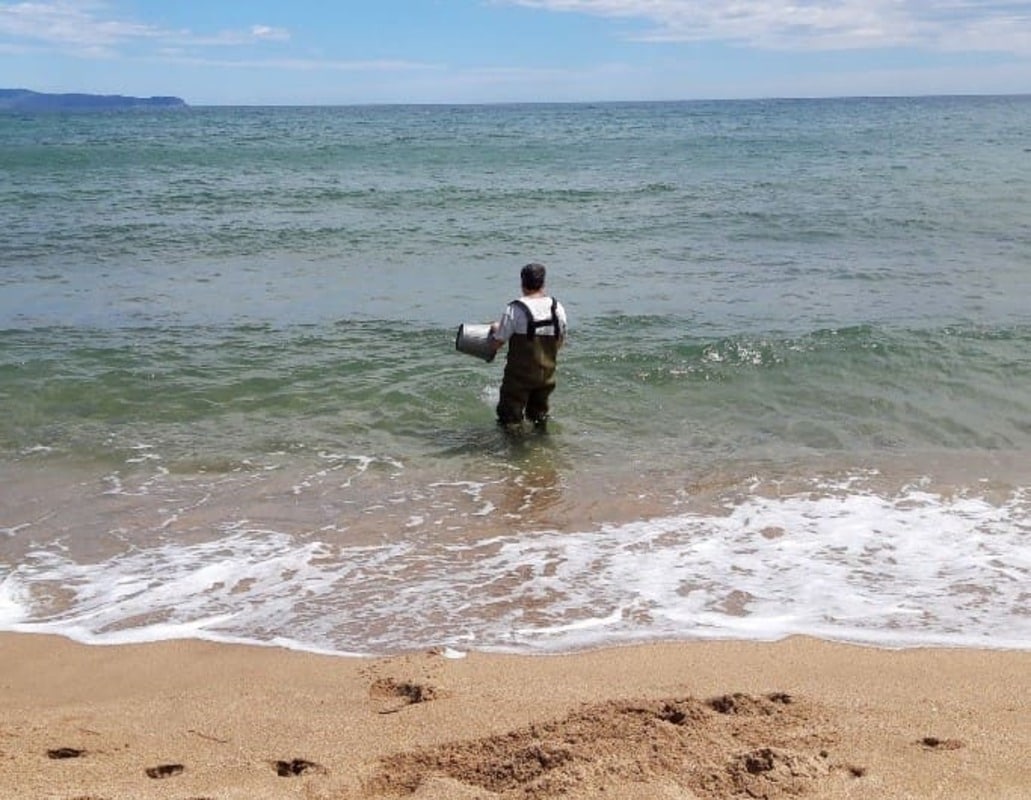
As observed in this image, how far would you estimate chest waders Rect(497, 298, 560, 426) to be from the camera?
862 cm

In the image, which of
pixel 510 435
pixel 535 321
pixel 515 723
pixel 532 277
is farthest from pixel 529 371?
pixel 515 723

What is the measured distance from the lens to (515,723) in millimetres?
4367

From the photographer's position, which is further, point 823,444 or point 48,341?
point 48,341

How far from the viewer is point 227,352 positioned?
11586mm

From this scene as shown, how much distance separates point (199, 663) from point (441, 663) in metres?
1.10

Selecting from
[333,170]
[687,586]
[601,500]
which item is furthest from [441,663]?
[333,170]

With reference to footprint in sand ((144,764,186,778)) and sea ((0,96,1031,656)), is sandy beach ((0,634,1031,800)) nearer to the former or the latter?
footprint in sand ((144,764,186,778))

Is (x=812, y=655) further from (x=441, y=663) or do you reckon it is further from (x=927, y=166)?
(x=927, y=166)

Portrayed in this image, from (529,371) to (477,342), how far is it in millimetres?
473

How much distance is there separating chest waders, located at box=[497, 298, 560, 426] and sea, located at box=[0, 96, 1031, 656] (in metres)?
0.30

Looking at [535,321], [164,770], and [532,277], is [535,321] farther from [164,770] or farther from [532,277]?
[164,770]

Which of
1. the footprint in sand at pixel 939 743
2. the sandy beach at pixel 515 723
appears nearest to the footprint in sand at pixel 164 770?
the sandy beach at pixel 515 723

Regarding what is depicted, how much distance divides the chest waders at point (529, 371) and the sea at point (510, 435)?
296mm

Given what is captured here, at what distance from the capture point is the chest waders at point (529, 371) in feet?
→ 28.3
